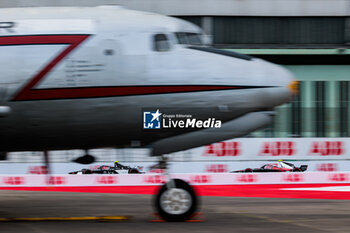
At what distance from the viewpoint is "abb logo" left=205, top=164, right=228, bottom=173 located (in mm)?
18984

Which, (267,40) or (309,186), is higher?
(267,40)

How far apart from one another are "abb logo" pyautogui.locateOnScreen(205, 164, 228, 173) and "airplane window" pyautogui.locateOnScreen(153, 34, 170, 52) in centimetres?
954

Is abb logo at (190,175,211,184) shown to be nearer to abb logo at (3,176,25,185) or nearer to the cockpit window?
abb logo at (3,176,25,185)

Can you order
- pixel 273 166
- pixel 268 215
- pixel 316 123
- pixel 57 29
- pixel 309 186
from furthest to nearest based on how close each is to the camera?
1. pixel 316 123
2. pixel 273 166
3. pixel 309 186
4. pixel 268 215
5. pixel 57 29

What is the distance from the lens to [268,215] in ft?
37.0

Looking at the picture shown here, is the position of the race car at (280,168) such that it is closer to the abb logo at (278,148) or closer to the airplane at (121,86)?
the abb logo at (278,148)

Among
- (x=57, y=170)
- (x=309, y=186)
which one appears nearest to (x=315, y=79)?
(x=309, y=186)

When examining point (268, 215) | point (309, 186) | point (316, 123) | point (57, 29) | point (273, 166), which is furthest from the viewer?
point (316, 123)

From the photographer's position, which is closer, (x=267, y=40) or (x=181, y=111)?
(x=181, y=111)

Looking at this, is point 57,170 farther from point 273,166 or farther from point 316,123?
point 316,123

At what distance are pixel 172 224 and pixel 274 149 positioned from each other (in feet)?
33.6

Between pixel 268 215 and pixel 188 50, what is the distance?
11.5 ft

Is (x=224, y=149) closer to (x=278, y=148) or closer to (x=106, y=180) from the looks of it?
(x=278, y=148)

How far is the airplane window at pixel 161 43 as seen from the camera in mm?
9820
